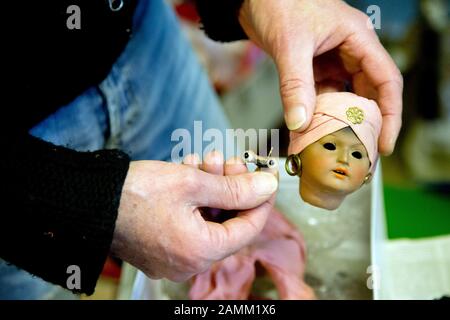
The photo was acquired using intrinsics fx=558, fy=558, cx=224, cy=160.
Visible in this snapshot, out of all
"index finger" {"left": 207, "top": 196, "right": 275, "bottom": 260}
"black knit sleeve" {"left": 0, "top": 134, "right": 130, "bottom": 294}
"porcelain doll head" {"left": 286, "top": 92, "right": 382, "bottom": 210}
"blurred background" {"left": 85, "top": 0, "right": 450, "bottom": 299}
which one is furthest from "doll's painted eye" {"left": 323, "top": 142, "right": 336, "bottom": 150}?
"blurred background" {"left": 85, "top": 0, "right": 450, "bottom": 299}

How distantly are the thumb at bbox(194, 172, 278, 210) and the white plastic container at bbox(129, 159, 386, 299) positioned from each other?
17cm

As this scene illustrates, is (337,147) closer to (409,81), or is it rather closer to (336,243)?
(336,243)

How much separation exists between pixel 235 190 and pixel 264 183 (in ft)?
0.12

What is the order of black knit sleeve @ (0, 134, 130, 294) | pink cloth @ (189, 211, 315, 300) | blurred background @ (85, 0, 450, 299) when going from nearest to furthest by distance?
black knit sleeve @ (0, 134, 130, 294) < pink cloth @ (189, 211, 315, 300) < blurred background @ (85, 0, 450, 299)

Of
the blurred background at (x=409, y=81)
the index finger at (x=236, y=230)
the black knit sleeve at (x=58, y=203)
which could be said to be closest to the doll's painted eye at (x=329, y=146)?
the index finger at (x=236, y=230)

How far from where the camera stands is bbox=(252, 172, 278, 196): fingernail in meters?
0.67

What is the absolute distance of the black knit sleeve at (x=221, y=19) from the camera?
818mm

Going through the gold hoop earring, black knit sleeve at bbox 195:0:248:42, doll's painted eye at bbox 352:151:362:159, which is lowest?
the gold hoop earring

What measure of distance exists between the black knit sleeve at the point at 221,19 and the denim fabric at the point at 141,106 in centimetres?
14

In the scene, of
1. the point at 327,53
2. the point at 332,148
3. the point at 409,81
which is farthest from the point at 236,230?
the point at 409,81

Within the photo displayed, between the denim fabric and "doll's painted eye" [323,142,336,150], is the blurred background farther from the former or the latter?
"doll's painted eye" [323,142,336,150]

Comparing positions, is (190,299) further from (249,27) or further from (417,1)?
(417,1)

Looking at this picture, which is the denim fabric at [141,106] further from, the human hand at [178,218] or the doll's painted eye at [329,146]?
the doll's painted eye at [329,146]

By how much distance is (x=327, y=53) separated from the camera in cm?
76
